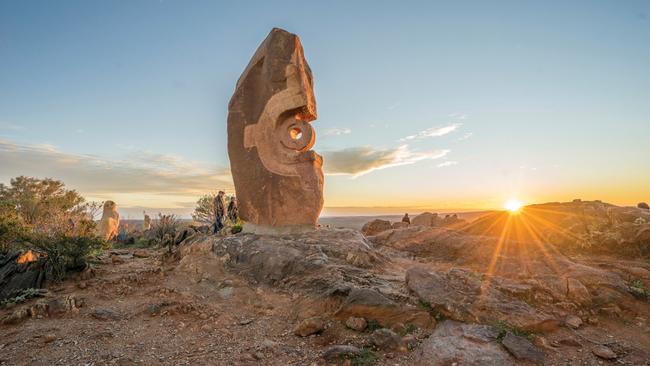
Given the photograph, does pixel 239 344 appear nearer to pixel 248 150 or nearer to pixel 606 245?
pixel 248 150

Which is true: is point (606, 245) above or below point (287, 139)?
below

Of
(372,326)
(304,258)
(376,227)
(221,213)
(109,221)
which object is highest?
(221,213)

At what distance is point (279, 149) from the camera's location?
9.38m

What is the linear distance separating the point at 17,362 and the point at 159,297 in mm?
2573

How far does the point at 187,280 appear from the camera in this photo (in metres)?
7.67

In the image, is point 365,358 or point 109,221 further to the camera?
point 109,221

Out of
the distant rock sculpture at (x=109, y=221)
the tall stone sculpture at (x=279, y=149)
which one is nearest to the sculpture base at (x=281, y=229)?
the tall stone sculpture at (x=279, y=149)

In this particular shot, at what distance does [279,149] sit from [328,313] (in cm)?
515

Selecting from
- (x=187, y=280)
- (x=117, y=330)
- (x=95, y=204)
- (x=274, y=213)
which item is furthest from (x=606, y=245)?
(x=95, y=204)

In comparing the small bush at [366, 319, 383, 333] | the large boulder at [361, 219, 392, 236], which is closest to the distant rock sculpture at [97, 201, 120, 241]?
the large boulder at [361, 219, 392, 236]

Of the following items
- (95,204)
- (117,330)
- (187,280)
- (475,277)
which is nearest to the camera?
(117,330)

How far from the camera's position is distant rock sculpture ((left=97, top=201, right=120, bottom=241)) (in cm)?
1919

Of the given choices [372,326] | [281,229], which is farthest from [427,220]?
[372,326]

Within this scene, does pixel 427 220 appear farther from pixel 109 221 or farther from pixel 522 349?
pixel 109 221
